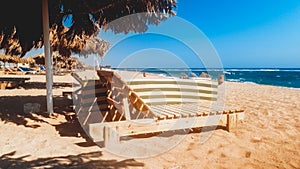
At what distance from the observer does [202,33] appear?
669 centimetres

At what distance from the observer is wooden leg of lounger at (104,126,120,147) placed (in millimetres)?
3301

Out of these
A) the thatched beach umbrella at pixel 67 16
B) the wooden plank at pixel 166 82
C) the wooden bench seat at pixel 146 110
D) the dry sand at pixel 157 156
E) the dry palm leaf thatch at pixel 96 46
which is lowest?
the dry sand at pixel 157 156

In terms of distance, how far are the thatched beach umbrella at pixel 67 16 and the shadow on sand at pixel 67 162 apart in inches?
95.3

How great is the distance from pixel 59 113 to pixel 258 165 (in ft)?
14.8

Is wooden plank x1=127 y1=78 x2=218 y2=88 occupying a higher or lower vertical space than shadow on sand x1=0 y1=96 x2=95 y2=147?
higher

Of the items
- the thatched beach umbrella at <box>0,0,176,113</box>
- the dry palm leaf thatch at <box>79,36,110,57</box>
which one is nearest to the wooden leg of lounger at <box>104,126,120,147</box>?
the thatched beach umbrella at <box>0,0,176,113</box>

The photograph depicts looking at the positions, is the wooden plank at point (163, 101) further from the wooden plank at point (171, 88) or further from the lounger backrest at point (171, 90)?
the wooden plank at point (171, 88)

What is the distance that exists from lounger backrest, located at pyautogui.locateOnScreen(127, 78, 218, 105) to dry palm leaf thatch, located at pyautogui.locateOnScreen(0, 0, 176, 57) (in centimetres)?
192

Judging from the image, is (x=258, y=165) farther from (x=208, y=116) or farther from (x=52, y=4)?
(x=52, y=4)

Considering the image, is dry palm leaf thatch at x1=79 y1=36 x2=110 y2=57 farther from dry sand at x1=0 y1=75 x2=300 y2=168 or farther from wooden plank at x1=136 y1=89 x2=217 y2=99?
dry sand at x1=0 y1=75 x2=300 y2=168

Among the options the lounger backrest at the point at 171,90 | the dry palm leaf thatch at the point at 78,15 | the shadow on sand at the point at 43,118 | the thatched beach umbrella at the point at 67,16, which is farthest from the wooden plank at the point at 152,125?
the dry palm leaf thatch at the point at 78,15

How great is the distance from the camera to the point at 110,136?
3.32m

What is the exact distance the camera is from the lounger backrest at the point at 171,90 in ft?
18.1

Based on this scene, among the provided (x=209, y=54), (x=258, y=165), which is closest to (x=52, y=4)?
(x=209, y=54)
